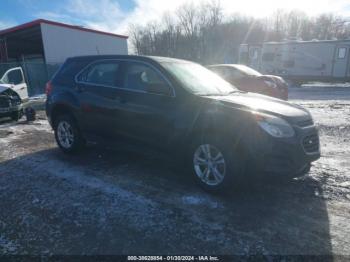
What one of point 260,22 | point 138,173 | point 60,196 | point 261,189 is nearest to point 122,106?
point 138,173

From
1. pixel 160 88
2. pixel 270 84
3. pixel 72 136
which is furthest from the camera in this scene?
pixel 270 84

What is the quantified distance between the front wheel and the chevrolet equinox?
1 cm

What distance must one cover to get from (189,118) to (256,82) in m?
7.49

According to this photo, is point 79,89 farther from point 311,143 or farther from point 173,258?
point 311,143

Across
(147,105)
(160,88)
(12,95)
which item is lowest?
(12,95)

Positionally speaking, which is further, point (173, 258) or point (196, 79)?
point (196, 79)

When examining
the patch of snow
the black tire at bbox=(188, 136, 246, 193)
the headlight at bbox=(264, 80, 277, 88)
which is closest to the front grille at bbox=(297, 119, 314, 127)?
the black tire at bbox=(188, 136, 246, 193)

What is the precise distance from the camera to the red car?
10320mm

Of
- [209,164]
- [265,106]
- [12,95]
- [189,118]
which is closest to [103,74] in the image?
[189,118]

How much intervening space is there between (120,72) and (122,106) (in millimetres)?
616

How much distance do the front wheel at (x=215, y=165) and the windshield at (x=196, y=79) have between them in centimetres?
85

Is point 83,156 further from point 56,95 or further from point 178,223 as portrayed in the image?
point 178,223

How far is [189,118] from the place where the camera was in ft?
12.4

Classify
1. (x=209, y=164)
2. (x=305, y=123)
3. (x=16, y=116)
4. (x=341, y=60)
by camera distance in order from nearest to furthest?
(x=305, y=123), (x=209, y=164), (x=16, y=116), (x=341, y=60)
